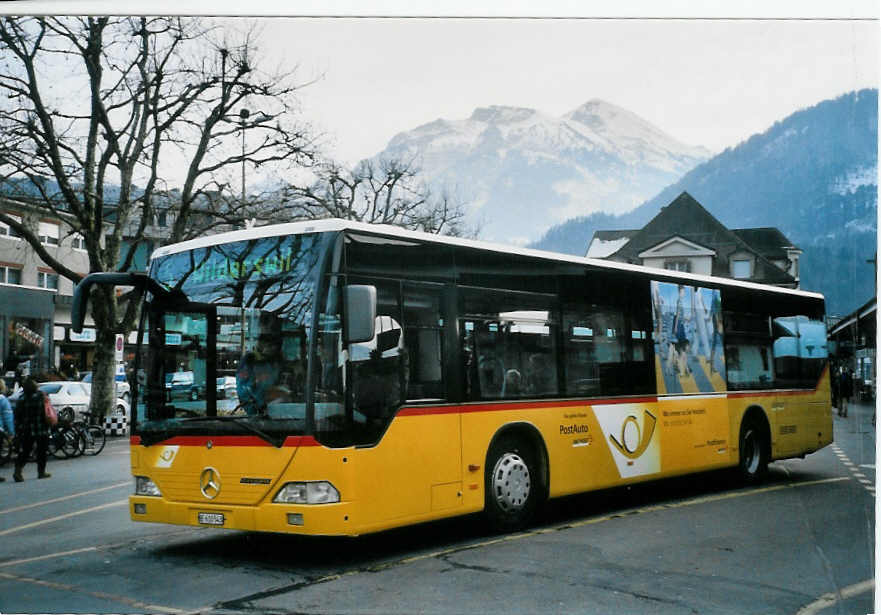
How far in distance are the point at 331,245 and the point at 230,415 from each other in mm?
1581

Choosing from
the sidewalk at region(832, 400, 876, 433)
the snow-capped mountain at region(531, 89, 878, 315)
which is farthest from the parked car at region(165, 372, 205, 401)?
the sidewalk at region(832, 400, 876, 433)

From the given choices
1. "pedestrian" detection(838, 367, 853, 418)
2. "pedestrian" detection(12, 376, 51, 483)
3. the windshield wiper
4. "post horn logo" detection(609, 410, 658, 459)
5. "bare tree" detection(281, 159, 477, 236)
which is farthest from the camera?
"pedestrian" detection(12, 376, 51, 483)

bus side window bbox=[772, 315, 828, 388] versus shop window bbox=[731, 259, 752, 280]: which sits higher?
shop window bbox=[731, 259, 752, 280]

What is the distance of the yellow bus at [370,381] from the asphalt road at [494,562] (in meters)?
0.47

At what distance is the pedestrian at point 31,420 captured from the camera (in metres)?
15.5

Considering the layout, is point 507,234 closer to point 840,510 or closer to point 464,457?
point 464,457

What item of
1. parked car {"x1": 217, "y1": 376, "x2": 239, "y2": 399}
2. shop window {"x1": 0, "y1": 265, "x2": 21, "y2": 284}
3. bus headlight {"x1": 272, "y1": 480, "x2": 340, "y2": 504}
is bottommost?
bus headlight {"x1": 272, "y1": 480, "x2": 340, "y2": 504}

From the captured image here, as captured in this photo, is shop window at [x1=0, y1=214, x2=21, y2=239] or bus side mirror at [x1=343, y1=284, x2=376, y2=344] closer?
bus side mirror at [x1=343, y1=284, x2=376, y2=344]

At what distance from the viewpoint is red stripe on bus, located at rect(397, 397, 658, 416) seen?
28.5ft

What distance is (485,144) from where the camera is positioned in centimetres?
1253

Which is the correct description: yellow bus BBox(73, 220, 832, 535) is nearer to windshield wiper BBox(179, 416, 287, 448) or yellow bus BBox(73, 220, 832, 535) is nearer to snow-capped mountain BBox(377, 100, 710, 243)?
windshield wiper BBox(179, 416, 287, 448)

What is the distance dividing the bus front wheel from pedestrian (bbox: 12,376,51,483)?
896 cm

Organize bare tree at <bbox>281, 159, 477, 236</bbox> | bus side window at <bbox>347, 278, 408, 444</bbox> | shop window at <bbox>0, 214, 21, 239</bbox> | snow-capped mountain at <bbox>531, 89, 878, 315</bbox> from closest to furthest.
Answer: bus side window at <bbox>347, 278, 408, 444</bbox>, snow-capped mountain at <bbox>531, 89, 878, 315</bbox>, bare tree at <bbox>281, 159, 477, 236</bbox>, shop window at <bbox>0, 214, 21, 239</bbox>

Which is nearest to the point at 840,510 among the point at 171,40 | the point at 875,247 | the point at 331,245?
the point at 875,247
